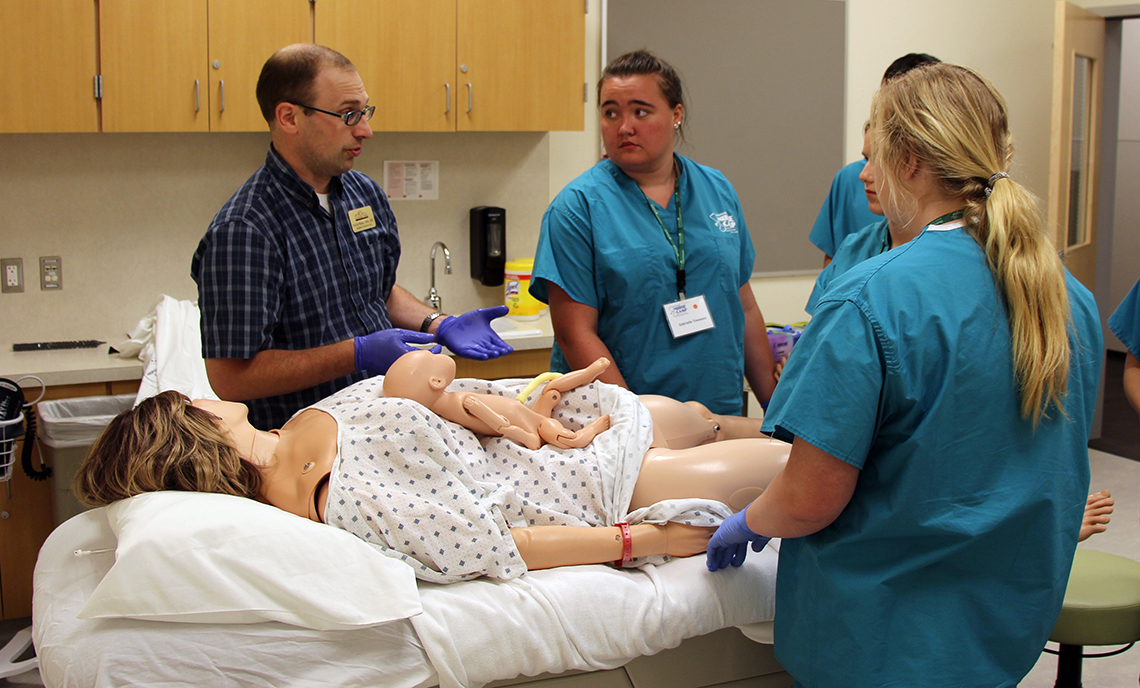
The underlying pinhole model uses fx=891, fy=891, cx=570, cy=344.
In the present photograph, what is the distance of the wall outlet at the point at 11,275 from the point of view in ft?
10.6

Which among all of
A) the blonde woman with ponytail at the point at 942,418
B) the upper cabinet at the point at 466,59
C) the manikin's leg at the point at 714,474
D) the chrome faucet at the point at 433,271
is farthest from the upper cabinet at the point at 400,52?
the blonde woman with ponytail at the point at 942,418

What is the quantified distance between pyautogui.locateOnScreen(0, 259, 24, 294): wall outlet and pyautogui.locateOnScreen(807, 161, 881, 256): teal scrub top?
289 centimetres

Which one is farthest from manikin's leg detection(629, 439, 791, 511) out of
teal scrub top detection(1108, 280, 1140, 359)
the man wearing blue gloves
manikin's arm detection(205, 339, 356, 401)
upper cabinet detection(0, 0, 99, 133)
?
upper cabinet detection(0, 0, 99, 133)

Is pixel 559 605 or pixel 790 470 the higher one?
pixel 790 470

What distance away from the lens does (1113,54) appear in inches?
181

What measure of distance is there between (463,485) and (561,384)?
409mm

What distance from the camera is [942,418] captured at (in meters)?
1.17

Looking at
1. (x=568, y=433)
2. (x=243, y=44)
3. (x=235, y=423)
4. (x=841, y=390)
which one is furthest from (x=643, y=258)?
(x=243, y=44)

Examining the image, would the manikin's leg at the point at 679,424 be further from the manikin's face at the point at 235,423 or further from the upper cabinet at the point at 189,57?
the upper cabinet at the point at 189,57

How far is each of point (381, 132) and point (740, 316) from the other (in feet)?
6.22

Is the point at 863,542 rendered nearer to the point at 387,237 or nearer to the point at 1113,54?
the point at 387,237

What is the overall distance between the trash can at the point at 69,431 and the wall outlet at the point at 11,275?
0.67 m

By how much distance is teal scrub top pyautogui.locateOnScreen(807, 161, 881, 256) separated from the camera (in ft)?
9.89

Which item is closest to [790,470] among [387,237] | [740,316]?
[740,316]
